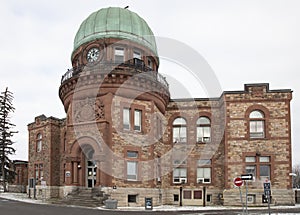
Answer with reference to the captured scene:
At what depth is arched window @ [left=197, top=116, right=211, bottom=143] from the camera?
35.2m

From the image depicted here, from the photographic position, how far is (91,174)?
97.3 feet

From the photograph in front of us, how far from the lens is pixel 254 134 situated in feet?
108

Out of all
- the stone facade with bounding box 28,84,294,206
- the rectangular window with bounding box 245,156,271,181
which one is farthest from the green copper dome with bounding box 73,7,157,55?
the rectangular window with bounding box 245,156,271,181

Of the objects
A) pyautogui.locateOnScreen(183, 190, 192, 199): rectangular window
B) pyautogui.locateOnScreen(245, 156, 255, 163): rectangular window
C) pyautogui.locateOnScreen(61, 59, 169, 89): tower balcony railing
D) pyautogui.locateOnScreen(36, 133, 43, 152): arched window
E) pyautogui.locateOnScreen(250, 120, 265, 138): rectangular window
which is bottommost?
pyautogui.locateOnScreen(183, 190, 192, 199): rectangular window

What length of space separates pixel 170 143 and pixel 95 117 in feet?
30.2

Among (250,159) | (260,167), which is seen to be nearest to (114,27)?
(250,159)


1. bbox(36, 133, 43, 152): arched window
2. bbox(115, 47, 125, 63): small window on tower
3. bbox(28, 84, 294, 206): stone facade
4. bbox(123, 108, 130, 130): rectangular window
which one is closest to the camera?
bbox(28, 84, 294, 206): stone facade

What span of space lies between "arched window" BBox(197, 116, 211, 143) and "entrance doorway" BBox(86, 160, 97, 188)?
1047cm

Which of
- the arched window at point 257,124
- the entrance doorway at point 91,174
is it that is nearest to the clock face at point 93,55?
the entrance doorway at point 91,174

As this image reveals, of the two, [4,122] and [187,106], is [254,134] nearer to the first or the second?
[187,106]

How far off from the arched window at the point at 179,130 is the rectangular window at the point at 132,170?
7.60 meters

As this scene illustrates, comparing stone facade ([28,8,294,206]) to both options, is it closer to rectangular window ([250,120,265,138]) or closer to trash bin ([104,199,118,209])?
rectangular window ([250,120,265,138])

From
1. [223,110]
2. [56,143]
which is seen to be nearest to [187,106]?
[223,110]

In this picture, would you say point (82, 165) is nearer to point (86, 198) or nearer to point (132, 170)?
point (86, 198)
